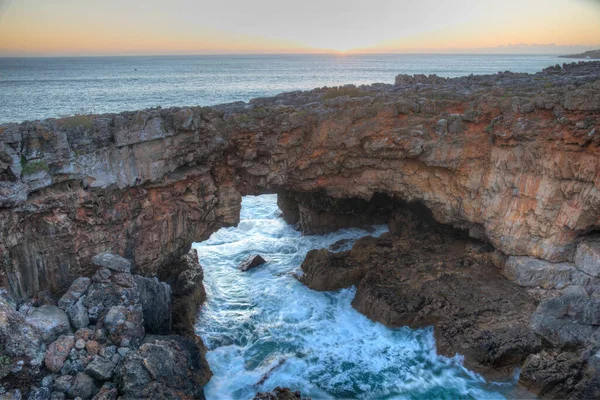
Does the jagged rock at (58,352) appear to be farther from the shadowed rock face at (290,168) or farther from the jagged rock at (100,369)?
the shadowed rock face at (290,168)

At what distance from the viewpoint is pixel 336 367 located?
567 inches

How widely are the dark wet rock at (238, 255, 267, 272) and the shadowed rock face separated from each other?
3827 mm

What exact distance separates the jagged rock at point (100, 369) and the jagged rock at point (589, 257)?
15.4 metres

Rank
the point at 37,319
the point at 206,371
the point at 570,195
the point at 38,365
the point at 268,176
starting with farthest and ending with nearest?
the point at 268,176 → the point at 570,195 → the point at 206,371 → the point at 37,319 → the point at 38,365

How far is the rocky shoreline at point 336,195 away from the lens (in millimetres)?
11906

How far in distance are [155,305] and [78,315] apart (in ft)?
8.16

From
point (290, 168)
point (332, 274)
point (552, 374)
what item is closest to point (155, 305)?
point (332, 274)

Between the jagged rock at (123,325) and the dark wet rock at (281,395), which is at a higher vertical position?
the jagged rock at (123,325)

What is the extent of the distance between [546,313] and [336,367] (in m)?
7.31

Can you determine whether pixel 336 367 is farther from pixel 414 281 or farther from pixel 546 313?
pixel 546 313

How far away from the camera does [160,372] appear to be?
435 inches

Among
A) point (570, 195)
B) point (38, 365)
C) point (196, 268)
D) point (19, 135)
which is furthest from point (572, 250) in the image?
point (19, 135)

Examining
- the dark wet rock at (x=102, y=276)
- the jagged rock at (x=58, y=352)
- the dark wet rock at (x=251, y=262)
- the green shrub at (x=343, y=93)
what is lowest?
the dark wet rock at (x=251, y=262)

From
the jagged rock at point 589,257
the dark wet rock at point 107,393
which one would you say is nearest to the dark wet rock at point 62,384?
the dark wet rock at point 107,393
